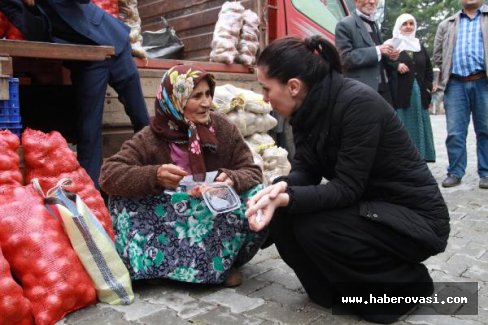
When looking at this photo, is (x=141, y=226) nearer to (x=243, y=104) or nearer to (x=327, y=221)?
(x=327, y=221)

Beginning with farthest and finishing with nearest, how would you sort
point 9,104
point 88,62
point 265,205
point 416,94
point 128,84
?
point 416,94 < point 128,84 < point 88,62 < point 9,104 < point 265,205

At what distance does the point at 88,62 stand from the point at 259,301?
2.08 metres

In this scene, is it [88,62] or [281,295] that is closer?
[281,295]

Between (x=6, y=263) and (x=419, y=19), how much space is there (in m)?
34.8

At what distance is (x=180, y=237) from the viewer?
2.54 meters

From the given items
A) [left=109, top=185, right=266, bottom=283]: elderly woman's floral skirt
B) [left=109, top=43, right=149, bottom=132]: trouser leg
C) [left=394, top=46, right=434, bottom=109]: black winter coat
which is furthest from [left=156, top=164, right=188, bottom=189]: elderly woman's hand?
[left=394, top=46, right=434, bottom=109]: black winter coat

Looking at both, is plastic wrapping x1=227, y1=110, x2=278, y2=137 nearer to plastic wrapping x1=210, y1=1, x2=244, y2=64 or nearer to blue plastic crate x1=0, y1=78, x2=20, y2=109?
plastic wrapping x1=210, y1=1, x2=244, y2=64

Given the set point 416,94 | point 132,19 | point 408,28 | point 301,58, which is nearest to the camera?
point 301,58

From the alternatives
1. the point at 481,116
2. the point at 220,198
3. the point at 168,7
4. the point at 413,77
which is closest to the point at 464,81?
the point at 481,116

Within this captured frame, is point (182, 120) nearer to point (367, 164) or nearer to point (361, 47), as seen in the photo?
point (367, 164)

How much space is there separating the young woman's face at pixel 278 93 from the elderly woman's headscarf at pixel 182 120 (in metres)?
0.52

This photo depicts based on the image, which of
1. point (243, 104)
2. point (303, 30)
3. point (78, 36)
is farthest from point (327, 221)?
point (303, 30)

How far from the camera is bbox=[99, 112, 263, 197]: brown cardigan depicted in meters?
2.44

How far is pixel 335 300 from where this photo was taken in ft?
7.48
